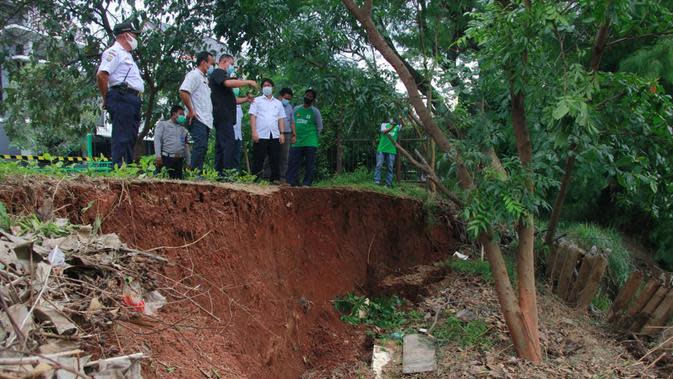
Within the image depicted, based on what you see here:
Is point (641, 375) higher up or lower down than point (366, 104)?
lower down

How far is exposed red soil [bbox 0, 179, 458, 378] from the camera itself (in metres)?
4.43

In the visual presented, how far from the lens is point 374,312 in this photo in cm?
848

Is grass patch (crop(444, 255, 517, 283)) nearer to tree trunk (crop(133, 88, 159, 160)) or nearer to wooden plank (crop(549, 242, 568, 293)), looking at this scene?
wooden plank (crop(549, 242, 568, 293))

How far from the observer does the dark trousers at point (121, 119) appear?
6.35m

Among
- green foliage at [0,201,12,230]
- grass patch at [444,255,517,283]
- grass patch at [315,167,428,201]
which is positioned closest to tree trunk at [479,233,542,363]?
grass patch at [444,255,517,283]

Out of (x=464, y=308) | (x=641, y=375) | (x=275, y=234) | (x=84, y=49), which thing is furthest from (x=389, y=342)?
(x=84, y=49)

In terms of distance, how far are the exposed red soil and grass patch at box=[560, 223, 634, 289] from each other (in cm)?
217

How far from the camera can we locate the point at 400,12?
8898 millimetres

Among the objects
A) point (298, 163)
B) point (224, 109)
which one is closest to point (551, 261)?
point (298, 163)

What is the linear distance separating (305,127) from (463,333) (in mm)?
3932

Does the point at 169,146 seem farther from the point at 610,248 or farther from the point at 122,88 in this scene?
the point at 610,248

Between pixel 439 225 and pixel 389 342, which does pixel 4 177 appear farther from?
pixel 439 225

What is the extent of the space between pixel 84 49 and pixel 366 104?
6111 millimetres

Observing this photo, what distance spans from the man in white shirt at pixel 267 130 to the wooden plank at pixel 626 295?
4.90 metres
